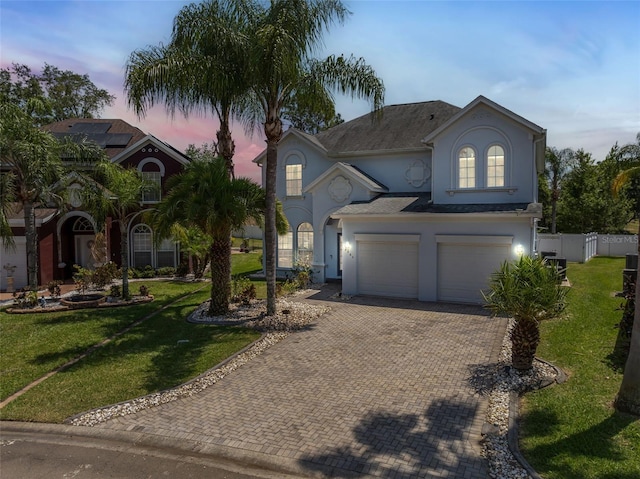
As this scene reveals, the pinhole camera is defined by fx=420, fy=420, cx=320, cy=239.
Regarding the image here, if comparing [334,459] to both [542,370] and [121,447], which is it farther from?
[542,370]

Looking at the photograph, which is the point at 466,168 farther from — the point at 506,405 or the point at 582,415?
the point at 582,415

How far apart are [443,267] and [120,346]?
11747 millimetres

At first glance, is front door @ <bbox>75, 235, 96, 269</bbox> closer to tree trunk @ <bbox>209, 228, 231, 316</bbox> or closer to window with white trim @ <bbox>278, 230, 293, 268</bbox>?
window with white trim @ <bbox>278, 230, 293, 268</bbox>

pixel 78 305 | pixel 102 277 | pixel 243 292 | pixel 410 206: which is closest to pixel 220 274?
pixel 243 292

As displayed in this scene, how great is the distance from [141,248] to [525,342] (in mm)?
22768

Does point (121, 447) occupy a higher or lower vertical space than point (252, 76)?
lower

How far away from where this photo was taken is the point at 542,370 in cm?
915

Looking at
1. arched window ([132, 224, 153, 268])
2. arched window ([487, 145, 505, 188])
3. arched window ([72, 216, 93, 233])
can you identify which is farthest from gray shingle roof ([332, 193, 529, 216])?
arched window ([72, 216, 93, 233])

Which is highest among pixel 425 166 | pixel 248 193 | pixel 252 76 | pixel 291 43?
pixel 291 43

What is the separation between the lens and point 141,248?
25734 mm

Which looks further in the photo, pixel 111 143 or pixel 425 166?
pixel 111 143

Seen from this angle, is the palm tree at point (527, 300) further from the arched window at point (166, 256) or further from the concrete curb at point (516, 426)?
the arched window at point (166, 256)

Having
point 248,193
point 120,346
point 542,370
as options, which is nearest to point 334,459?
point 542,370

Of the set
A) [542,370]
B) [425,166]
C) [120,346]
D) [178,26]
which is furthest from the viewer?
[425,166]
